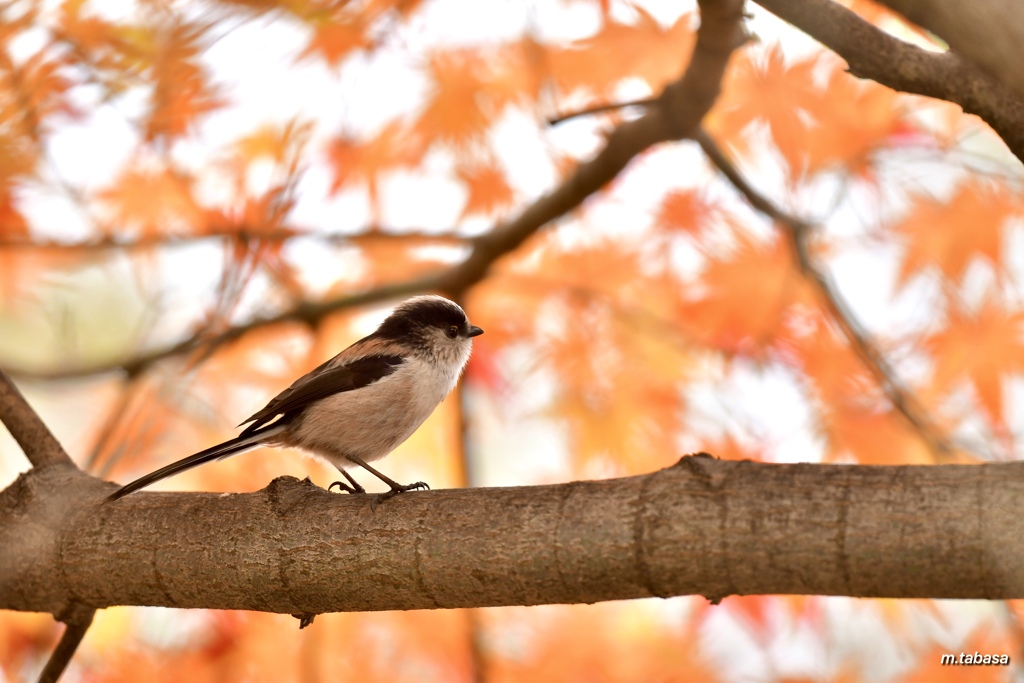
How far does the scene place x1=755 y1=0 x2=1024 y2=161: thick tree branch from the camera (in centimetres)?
281

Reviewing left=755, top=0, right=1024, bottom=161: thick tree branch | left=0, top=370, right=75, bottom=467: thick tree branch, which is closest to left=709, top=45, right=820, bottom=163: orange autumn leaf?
left=755, top=0, right=1024, bottom=161: thick tree branch

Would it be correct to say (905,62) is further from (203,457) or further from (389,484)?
(203,457)

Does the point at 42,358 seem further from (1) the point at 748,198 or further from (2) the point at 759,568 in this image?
(2) the point at 759,568

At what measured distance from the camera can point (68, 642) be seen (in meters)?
3.31

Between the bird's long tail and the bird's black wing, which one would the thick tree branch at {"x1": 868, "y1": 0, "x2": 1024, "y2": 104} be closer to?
the bird's black wing

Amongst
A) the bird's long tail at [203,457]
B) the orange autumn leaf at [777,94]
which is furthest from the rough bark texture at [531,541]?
the orange autumn leaf at [777,94]

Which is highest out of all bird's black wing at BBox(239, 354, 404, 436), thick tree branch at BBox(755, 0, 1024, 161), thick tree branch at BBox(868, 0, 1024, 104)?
thick tree branch at BBox(868, 0, 1024, 104)

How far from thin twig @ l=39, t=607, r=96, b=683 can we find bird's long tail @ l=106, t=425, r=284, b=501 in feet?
1.59

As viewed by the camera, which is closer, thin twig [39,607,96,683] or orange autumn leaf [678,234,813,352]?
thin twig [39,607,96,683]

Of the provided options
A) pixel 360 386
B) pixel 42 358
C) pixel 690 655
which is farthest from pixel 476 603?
pixel 42 358

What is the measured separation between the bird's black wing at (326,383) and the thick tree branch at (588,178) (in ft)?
2.69

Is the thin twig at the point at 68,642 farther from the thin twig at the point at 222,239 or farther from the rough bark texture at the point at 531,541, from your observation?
the thin twig at the point at 222,239

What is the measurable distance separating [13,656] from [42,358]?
3567 millimetres

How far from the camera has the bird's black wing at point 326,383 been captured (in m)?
3.96
